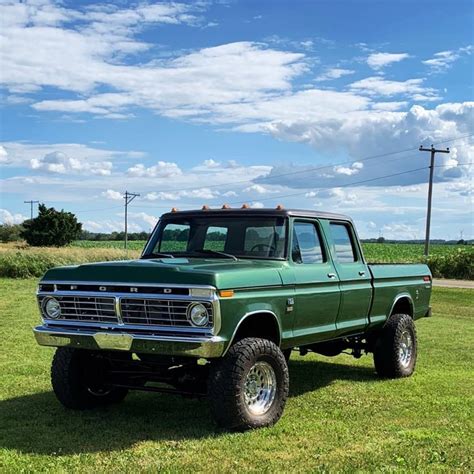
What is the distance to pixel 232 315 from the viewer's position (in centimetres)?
619

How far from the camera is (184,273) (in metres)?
6.13

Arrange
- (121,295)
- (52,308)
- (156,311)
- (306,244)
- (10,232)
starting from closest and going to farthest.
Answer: (156,311)
(121,295)
(52,308)
(306,244)
(10,232)

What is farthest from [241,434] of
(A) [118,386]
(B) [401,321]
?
(B) [401,321]

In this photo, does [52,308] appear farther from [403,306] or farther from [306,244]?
[403,306]

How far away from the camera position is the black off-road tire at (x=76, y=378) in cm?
719

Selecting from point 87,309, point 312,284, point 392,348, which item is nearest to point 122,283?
point 87,309

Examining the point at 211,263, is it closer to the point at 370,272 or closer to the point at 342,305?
the point at 342,305

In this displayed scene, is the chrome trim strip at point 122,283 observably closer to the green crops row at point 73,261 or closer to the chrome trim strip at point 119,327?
the chrome trim strip at point 119,327

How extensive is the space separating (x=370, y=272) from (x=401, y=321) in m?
1.04

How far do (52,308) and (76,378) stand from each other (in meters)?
0.81

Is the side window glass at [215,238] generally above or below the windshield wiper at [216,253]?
above

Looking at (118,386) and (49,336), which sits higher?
(49,336)

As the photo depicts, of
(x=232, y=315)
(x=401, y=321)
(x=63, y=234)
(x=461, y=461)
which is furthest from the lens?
(x=63, y=234)

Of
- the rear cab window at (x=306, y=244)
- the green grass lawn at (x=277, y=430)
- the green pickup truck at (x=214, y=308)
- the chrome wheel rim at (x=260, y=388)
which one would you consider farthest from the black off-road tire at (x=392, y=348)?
the chrome wheel rim at (x=260, y=388)
